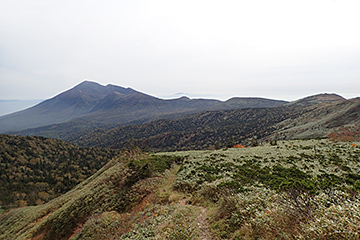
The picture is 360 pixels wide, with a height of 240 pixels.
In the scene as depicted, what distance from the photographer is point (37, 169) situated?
2194 inches

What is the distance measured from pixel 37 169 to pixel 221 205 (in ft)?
239

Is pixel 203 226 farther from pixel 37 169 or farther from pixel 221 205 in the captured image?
pixel 37 169

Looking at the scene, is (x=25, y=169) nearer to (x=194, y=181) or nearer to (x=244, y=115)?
(x=194, y=181)

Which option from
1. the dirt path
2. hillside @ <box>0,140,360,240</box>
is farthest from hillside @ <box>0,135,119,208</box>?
the dirt path

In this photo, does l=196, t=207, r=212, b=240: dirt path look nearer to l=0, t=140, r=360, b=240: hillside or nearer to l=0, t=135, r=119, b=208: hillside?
l=0, t=140, r=360, b=240: hillside

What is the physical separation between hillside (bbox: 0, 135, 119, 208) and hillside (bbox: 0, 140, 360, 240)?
2389 cm

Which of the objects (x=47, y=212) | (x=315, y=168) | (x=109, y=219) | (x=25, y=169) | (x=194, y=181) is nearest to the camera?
(x=109, y=219)

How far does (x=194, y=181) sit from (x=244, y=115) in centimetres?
18902

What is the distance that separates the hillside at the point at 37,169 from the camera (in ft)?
135

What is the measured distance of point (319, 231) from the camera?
4.76 meters

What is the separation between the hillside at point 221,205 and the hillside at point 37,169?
78.4 feet

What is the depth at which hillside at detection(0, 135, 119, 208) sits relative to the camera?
135 feet

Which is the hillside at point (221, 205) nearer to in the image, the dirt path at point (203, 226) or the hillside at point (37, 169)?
the dirt path at point (203, 226)

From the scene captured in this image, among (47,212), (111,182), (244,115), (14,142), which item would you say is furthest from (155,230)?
(244,115)
